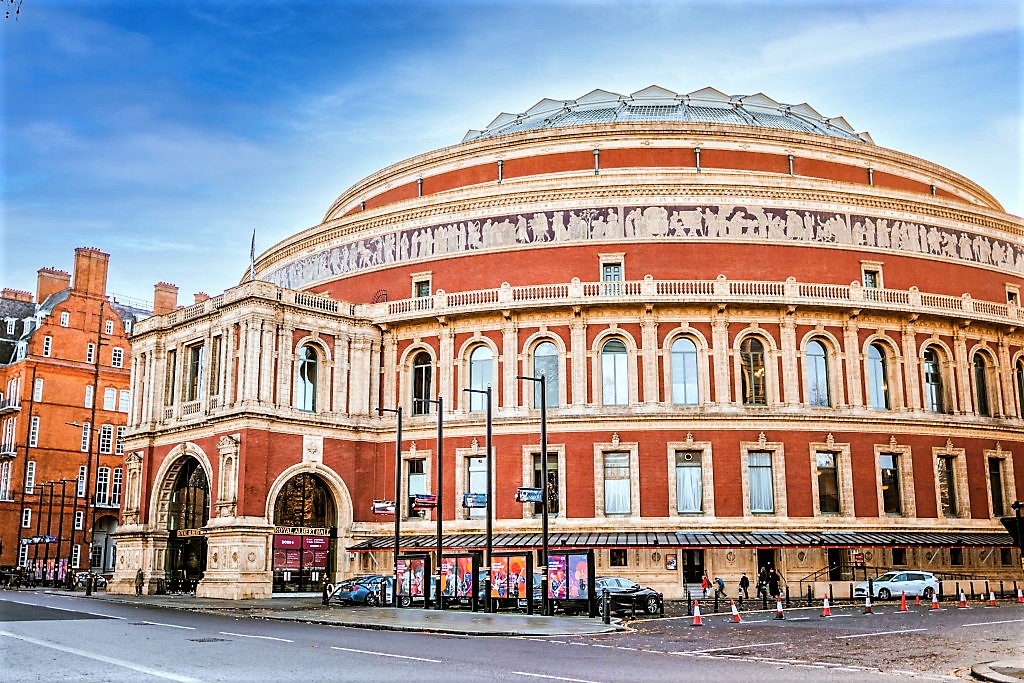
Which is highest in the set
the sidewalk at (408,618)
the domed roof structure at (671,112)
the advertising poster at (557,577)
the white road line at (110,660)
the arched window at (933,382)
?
the domed roof structure at (671,112)

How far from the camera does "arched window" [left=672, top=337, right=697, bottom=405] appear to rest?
45969mm

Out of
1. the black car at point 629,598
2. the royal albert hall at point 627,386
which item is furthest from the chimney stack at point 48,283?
the black car at point 629,598

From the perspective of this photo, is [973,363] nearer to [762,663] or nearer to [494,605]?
[494,605]

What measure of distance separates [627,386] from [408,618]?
716 inches

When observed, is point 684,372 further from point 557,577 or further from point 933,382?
point 557,577

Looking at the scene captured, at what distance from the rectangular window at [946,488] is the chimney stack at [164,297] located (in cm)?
5985

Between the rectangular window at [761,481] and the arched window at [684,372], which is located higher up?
the arched window at [684,372]

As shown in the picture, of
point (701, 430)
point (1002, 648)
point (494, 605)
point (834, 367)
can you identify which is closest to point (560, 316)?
point (701, 430)

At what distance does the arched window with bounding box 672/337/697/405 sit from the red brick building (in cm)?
4588

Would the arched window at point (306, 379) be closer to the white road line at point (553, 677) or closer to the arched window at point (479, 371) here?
the arched window at point (479, 371)

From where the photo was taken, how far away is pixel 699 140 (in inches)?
2108

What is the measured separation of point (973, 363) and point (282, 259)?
124 feet

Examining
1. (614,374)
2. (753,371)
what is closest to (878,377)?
(753,371)

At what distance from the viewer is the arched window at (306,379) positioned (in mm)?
48281
